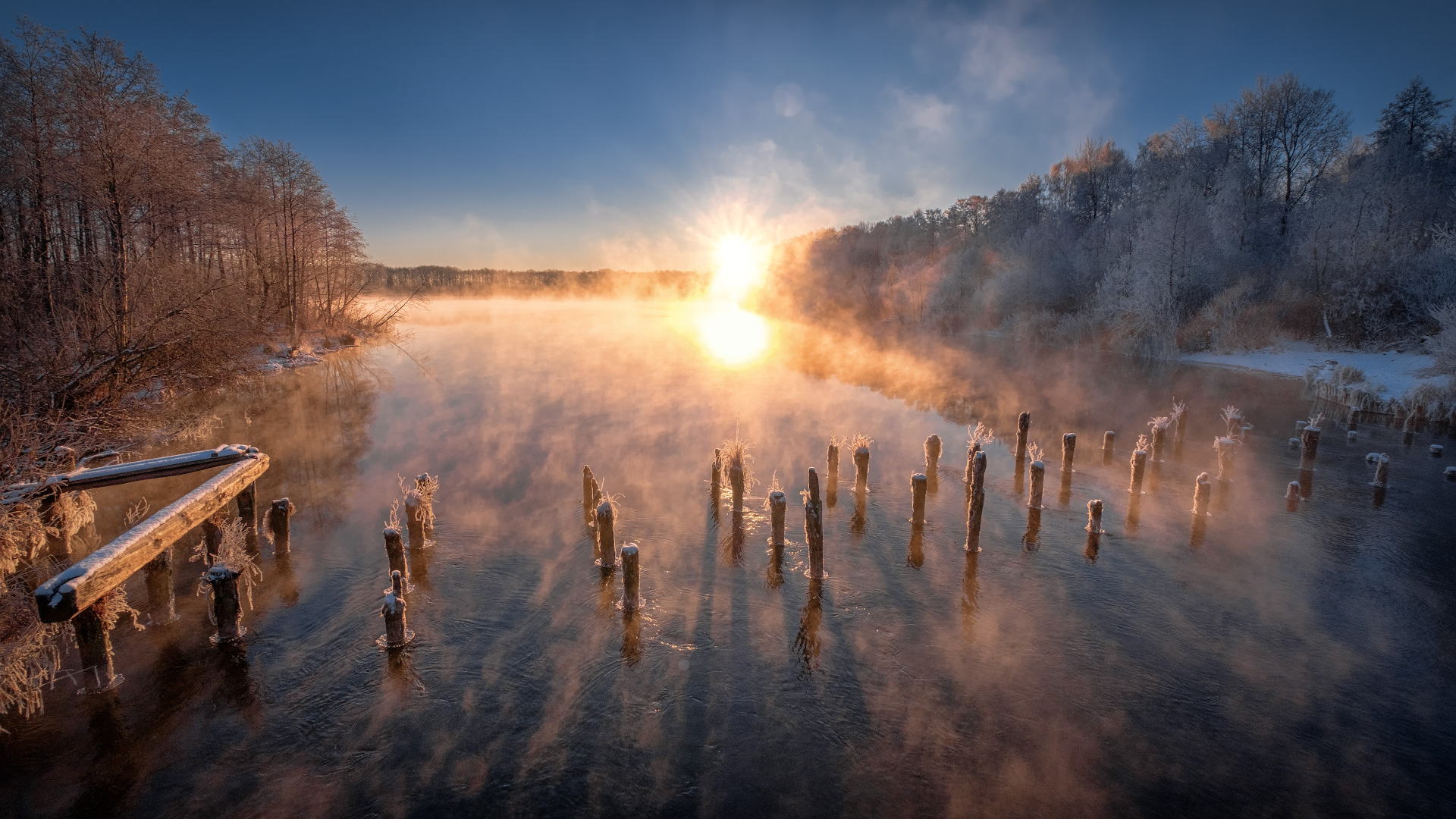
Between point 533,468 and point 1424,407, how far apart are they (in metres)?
30.9

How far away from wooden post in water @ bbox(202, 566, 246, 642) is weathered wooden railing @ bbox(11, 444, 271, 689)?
31.7 inches

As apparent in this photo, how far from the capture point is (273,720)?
7883 mm

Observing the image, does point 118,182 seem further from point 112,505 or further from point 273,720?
point 273,720

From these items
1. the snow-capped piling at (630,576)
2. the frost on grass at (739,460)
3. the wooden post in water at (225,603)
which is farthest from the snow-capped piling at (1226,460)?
the wooden post in water at (225,603)

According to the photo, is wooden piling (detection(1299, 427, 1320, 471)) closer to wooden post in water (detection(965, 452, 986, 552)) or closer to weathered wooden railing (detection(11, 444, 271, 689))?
wooden post in water (detection(965, 452, 986, 552))

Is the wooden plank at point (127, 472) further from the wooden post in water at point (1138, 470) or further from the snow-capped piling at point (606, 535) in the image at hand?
the wooden post in water at point (1138, 470)

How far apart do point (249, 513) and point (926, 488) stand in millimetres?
13997

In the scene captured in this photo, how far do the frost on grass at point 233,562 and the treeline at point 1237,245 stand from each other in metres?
42.6

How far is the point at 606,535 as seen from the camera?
1155 centimetres

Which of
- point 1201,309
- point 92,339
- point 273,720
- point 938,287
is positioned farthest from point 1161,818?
point 938,287

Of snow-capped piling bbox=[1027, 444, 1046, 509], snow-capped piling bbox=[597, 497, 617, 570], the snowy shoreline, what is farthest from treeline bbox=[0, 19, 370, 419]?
the snowy shoreline

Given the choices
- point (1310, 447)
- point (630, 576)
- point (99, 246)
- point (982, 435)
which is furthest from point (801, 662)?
point (99, 246)

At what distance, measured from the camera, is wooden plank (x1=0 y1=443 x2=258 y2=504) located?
10504 millimetres

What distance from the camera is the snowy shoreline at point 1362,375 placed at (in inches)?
932
